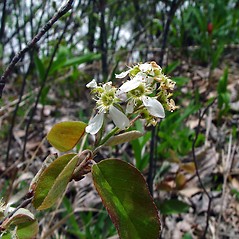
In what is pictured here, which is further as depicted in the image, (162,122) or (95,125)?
(162,122)

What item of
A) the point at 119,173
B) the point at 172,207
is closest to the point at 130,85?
the point at 119,173

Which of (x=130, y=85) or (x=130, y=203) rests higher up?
(x=130, y=85)

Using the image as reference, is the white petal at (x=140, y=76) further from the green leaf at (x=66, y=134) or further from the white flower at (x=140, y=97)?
the green leaf at (x=66, y=134)

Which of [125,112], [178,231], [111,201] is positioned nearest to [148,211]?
[111,201]

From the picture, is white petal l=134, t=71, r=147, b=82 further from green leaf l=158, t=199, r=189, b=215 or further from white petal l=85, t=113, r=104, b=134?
green leaf l=158, t=199, r=189, b=215

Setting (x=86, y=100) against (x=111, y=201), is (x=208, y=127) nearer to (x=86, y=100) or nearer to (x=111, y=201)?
(x=86, y=100)

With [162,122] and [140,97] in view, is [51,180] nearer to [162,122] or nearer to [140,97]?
[140,97]
